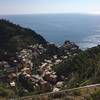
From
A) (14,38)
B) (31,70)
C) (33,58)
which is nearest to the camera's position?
(31,70)

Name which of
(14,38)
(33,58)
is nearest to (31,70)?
(33,58)

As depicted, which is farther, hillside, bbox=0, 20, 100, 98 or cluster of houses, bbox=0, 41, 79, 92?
hillside, bbox=0, 20, 100, 98

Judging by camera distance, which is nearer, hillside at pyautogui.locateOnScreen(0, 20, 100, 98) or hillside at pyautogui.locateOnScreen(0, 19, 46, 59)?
hillside at pyautogui.locateOnScreen(0, 20, 100, 98)

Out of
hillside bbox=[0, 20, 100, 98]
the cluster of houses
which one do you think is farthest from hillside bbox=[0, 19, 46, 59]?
the cluster of houses

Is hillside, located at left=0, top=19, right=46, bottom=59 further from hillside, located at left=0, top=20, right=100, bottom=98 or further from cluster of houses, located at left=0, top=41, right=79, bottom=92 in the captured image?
cluster of houses, located at left=0, top=41, right=79, bottom=92

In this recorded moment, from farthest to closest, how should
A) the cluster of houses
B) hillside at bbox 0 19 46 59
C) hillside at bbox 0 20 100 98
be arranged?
hillside at bbox 0 19 46 59 → hillside at bbox 0 20 100 98 → the cluster of houses

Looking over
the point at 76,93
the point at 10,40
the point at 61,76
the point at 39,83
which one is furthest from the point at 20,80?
the point at 10,40

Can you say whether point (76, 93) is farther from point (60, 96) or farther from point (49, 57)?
point (49, 57)

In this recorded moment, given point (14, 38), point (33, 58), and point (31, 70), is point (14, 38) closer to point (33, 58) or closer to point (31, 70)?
point (33, 58)

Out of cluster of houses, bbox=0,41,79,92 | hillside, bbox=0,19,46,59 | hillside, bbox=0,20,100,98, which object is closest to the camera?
cluster of houses, bbox=0,41,79,92

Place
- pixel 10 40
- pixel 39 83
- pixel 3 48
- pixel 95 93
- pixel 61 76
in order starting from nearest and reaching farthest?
pixel 95 93 → pixel 39 83 → pixel 61 76 → pixel 3 48 → pixel 10 40

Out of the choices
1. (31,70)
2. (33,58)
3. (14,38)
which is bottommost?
(33,58)
